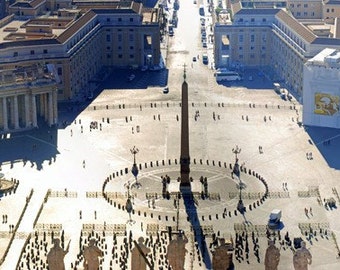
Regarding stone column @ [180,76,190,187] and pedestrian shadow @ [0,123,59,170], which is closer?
stone column @ [180,76,190,187]

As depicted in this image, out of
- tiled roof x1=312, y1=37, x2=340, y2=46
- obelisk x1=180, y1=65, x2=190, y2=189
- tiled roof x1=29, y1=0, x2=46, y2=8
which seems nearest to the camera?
obelisk x1=180, y1=65, x2=190, y2=189

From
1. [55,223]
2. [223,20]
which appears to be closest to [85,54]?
[223,20]

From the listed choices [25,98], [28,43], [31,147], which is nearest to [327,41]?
[28,43]

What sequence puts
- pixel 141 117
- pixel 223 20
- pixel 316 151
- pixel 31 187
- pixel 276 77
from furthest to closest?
1. pixel 223 20
2. pixel 276 77
3. pixel 141 117
4. pixel 316 151
5. pixel 31 187

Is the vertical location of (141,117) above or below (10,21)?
below

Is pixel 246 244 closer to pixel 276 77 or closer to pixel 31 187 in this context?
pixel 31 187

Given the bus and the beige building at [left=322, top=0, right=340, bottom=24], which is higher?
the beige building at [left=322, top=0, right=340, bottom=24]

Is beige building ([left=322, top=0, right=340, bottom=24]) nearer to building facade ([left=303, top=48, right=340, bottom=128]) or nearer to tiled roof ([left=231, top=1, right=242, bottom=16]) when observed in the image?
tiled roof ([left=231, top=1, right=242, bottom=16])

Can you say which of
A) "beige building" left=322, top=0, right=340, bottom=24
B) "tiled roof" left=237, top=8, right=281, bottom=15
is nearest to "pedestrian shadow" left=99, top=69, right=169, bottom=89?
"tiled roof" left=237, top=8, right=281, bottom=15
